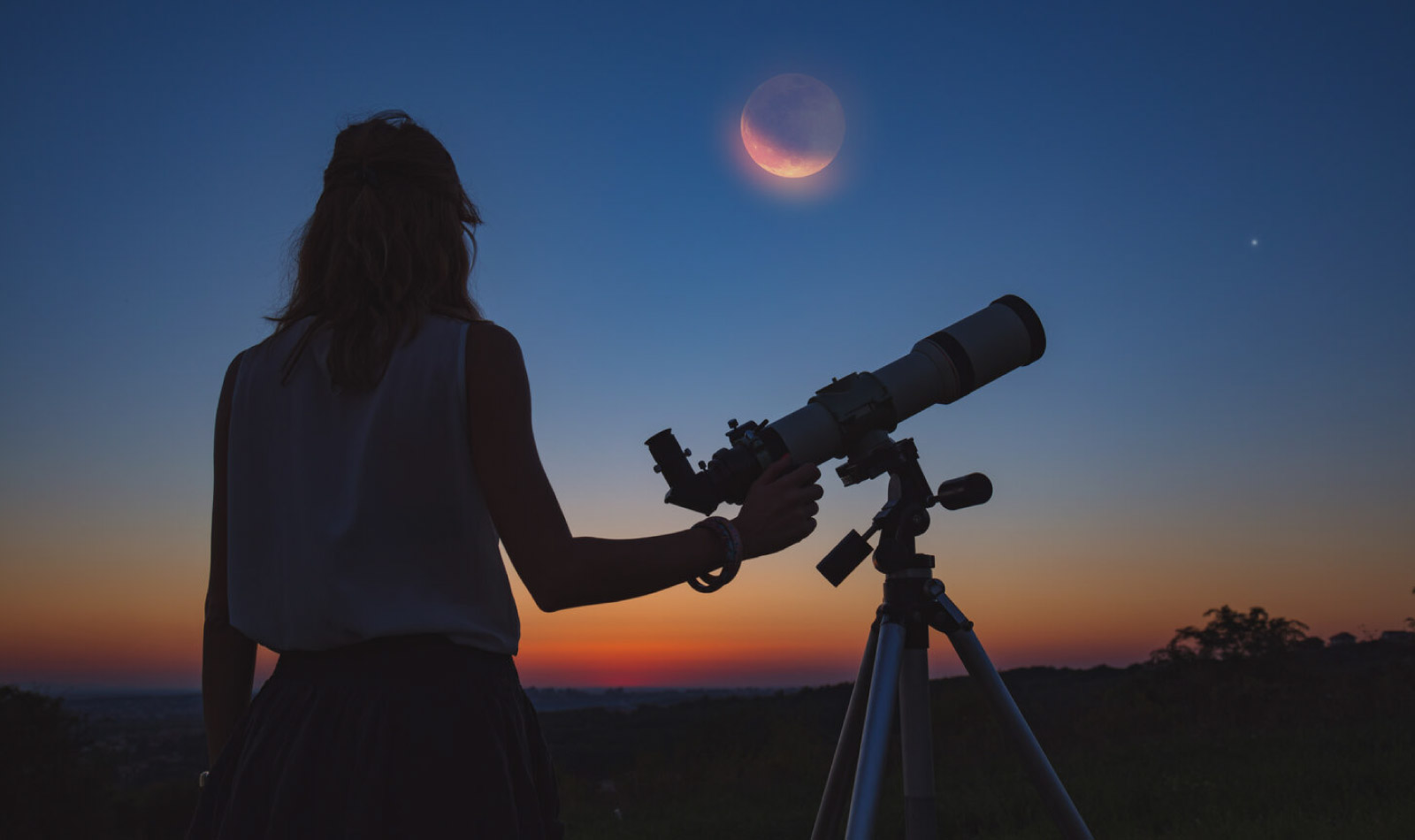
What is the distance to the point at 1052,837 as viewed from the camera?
5.71 m

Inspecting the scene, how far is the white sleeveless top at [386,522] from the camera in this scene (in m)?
1.52

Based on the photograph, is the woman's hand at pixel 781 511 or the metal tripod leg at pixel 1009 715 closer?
the woman's hand at pixel 781 511

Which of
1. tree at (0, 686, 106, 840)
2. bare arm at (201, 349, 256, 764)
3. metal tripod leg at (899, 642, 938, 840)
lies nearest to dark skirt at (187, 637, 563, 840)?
bare arm at (201, 349, 256, 764)

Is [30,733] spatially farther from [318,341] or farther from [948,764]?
[318,341]

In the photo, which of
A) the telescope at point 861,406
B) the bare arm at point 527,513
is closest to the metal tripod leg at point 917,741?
the telescope at point 861,406

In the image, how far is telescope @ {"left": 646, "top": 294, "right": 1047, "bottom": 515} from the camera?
3.24 m

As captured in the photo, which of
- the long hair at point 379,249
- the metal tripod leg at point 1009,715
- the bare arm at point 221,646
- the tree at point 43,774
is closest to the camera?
the long hair at point 379,249

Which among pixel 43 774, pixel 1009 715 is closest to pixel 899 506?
pixel 1009 715

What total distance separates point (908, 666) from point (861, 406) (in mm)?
1079

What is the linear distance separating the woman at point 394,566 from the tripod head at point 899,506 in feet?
5.47

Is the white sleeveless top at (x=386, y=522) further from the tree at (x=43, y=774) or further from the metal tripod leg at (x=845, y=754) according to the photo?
the tree at (x=43, y=774)

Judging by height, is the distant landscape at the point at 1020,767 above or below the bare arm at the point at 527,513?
below

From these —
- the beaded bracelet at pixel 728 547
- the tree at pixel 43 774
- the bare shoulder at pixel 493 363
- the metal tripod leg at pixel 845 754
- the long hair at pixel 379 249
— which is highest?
the long hair at pixel 379 249

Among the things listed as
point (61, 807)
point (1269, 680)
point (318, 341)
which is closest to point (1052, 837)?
point (318, 341)
